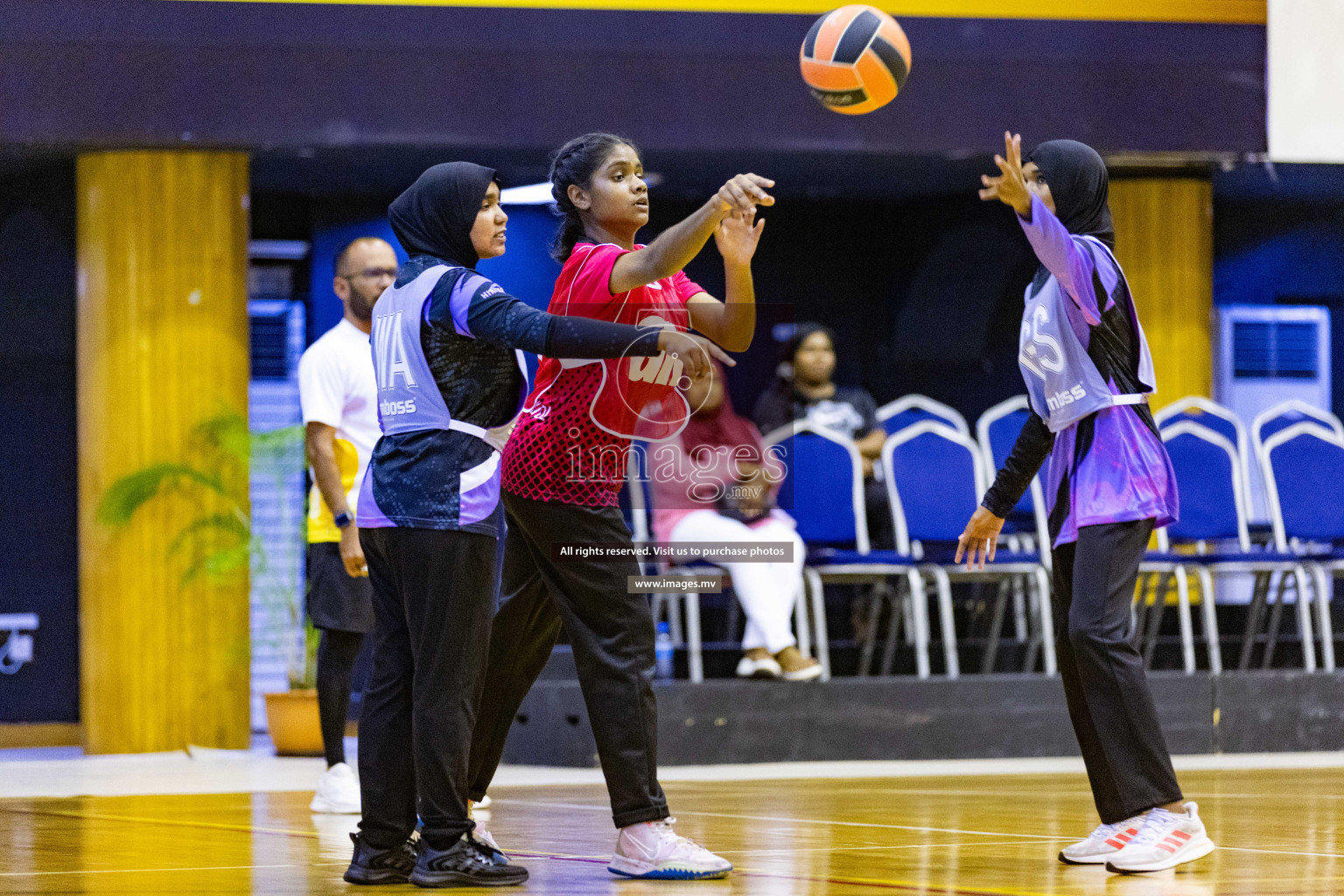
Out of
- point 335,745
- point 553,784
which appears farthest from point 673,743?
point 335,745

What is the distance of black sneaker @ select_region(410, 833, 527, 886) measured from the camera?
3.14 meters

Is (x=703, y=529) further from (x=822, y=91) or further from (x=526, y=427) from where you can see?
(x=526, y=427)

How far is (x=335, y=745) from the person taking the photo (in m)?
5.00

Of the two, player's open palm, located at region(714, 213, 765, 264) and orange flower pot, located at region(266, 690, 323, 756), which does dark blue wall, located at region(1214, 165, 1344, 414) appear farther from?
player's open palm, located at region(714, 213, 765, 264)

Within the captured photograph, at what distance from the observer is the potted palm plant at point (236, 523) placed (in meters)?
7.46

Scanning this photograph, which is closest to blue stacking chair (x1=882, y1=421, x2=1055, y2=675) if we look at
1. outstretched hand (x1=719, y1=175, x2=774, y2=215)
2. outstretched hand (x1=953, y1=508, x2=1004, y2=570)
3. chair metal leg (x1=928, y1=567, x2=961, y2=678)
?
chair metal leg (x1=928, y1=567, x2=961, y2=678)

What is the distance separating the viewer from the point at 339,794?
484 centimetres

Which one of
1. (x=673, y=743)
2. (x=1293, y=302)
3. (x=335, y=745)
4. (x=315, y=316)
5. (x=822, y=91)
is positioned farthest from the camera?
(x=1293, y=302)

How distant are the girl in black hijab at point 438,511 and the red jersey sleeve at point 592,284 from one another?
0.17 metres

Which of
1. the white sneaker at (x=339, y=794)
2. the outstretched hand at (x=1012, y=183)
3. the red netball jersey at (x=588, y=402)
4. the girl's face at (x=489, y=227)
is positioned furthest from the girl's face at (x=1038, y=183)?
the white sneaker at (x=339, y=794)

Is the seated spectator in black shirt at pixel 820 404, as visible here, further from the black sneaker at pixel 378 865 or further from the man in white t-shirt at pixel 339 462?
the black sneaker at pixel 378 865

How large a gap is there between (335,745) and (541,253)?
4.93 meters

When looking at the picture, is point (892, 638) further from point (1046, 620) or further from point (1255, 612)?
point (1255, 612)

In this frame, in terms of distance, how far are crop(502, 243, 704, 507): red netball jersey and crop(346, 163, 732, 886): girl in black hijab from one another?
3.6 inches
